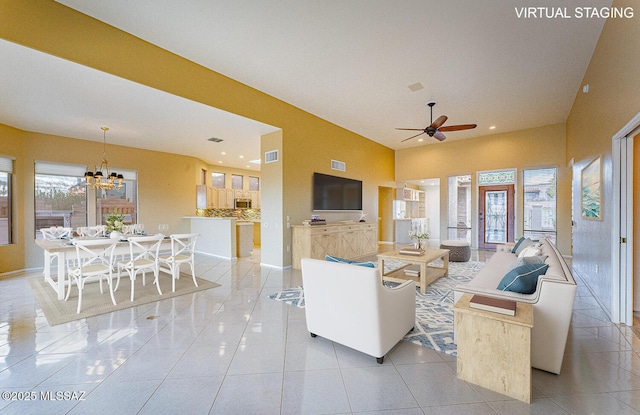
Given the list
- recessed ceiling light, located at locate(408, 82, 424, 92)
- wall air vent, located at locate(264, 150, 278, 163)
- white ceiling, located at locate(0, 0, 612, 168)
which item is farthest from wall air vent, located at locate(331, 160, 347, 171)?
recessed ceiling light, located at locate(408, 82, 424, 92)

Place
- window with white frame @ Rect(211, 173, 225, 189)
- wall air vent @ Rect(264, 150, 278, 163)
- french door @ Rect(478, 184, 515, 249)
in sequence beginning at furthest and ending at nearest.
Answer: window with white frame @ Rect(211, 173, 225, 189), french door @ Rect(478, 184, 515, 249), wall air vent @ Rect(264, 150, 278, 163)

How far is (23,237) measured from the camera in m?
5.56

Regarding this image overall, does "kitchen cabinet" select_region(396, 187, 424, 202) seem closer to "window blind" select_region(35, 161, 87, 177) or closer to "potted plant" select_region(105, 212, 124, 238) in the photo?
"potted plant" select_region(105, 212, 124, 238)

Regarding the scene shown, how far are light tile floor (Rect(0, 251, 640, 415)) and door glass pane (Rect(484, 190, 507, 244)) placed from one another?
560 cm

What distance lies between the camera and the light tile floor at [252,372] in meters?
1.74

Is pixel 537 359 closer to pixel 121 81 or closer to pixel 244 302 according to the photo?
pixel 244 302

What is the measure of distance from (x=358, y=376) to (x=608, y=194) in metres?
3.67

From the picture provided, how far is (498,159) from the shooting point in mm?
7805

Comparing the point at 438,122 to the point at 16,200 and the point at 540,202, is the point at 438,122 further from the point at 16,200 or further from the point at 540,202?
the point at 16,200

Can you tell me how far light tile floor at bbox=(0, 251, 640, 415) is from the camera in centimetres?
174

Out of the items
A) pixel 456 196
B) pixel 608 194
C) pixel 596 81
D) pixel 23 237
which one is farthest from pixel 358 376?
pixel 456 196

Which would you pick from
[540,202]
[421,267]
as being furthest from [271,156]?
[540,202]

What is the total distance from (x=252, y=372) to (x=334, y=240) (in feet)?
13.9

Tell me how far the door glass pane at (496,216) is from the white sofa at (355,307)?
7.35 m
